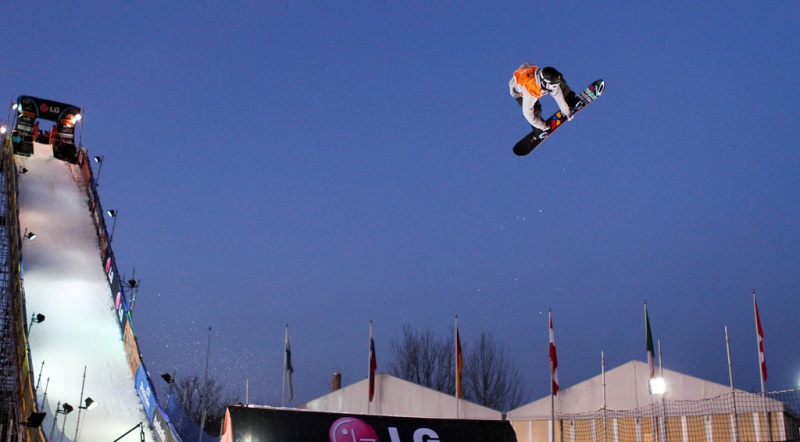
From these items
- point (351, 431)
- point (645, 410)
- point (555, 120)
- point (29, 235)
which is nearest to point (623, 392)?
point (645, 410)

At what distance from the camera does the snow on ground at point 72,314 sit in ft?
47.0

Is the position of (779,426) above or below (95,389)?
below

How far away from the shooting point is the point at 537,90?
23.6ft

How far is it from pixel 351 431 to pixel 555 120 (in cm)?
388

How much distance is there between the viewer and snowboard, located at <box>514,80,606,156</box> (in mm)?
7641

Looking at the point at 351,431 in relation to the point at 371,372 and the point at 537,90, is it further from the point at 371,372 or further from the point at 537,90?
the point at 371,372

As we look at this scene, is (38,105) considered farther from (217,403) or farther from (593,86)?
(217,403)

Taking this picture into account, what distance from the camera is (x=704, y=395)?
564 inches

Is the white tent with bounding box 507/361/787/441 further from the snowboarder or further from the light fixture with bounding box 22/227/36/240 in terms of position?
the light fixture with bounding box 22/227/36/240

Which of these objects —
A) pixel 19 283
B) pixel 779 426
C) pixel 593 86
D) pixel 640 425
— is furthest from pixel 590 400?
pixel 19 283

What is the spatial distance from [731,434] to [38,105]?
19.3 metres

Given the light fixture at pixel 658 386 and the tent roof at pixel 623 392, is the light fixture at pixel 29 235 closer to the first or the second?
the tent roof at pixel 623 392

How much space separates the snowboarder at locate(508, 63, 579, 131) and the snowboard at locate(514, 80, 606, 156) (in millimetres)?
69

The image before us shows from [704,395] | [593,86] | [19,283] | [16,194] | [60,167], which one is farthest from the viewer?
[60,167]
